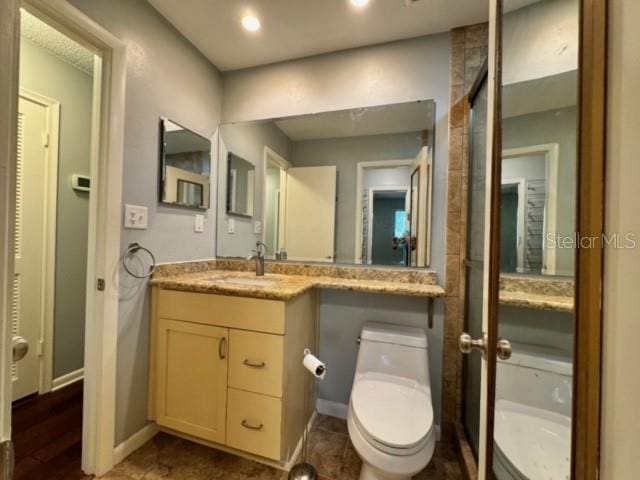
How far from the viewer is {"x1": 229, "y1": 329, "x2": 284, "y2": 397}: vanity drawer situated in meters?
1.30

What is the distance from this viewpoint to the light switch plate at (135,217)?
1414mm

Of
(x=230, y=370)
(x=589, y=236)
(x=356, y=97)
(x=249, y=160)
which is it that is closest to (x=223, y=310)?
(x=230, y=370)

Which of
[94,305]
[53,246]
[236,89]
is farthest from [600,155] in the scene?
[53,246]

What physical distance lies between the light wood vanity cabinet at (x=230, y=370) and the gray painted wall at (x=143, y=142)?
100 mm

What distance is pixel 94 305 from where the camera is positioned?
1.34 metres

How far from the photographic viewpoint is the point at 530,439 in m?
0.77

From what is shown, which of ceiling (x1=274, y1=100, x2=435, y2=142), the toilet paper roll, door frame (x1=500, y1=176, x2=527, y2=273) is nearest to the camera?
door frame (x1=500, y1=176, x2=527, y2=273)

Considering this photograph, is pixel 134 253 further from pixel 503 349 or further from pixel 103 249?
pixel 503 349

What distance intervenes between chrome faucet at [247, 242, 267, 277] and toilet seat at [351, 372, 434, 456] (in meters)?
0.91

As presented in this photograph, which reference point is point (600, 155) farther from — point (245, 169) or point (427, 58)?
point (245, 169)

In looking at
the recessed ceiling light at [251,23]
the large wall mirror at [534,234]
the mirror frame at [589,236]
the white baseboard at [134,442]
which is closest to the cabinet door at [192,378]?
the white baseboard at [134,442]

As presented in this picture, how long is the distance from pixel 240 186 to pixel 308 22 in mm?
1113

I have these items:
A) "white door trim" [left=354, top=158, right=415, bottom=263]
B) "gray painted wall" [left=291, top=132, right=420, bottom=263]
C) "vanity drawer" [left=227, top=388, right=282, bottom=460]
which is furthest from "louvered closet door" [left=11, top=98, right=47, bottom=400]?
"white door trim" [left=354, top=158, right=415, bottom=263]

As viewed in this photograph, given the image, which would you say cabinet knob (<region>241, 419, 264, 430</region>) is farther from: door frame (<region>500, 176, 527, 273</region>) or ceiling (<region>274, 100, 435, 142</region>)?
ceiling (<region>274, 100, 435, 142</region>)
